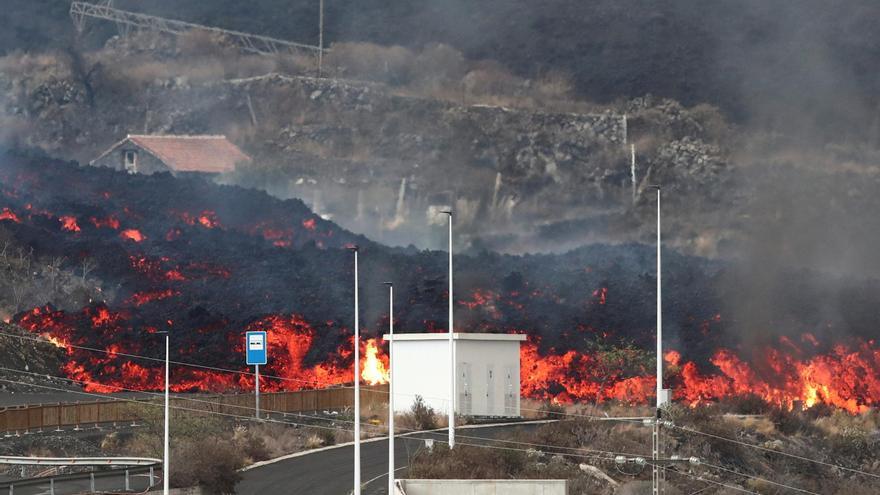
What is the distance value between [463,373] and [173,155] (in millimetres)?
77493

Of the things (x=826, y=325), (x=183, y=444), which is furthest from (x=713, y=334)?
(x=183, y=444)

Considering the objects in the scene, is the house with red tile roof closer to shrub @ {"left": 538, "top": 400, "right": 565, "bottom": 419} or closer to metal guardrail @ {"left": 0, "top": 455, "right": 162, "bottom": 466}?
shrub @ {"left": 538, "top": 400, "right": 565, "bottom": 419}

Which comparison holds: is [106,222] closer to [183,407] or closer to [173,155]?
[173,155]

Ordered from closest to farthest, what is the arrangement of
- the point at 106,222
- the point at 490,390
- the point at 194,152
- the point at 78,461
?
the point at 78,461, the point at 490,390, the point at 106,222, the point at 194,152

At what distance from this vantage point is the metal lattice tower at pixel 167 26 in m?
186

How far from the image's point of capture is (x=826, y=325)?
130 meters

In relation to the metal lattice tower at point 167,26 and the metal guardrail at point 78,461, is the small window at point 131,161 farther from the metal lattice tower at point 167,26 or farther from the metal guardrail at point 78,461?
the metal guardrail at point 78,461

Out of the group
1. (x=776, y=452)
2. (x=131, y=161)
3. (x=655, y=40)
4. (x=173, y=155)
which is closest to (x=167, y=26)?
(x=131, y=161)

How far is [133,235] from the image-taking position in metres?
145

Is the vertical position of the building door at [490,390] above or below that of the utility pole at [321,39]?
below

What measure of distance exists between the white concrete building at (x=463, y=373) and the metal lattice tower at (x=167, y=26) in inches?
3645

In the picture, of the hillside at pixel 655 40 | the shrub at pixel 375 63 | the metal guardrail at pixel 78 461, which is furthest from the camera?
the shrub at pixel 375 63

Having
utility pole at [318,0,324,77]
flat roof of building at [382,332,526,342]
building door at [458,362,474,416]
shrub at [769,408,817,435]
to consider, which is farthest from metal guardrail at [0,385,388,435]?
utility pole at [318,0,324,77]

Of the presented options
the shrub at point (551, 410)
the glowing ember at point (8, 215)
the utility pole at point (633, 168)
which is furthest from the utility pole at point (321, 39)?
the shrub at point (551, 410)
